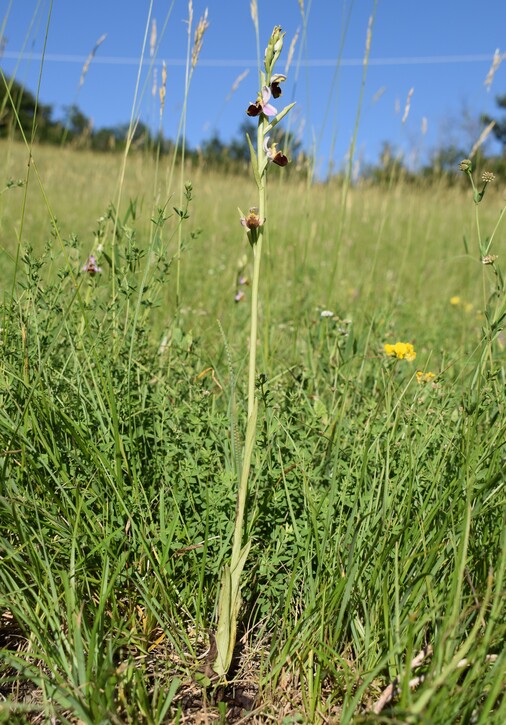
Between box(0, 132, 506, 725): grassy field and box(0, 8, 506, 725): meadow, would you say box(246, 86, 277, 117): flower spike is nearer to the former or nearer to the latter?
box(0, 8, 506, 725): meadow

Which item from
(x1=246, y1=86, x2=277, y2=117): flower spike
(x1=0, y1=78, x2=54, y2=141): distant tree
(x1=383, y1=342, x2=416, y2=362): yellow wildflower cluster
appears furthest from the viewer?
(x1=383, y1=342, x2=416, y2=362): yellow wildflower cluster

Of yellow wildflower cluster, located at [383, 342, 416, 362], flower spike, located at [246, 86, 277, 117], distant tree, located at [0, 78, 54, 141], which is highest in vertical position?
distant tree, located at [0, 78, 54, 141]

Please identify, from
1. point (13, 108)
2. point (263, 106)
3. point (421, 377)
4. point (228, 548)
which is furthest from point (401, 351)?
point (13, 108)

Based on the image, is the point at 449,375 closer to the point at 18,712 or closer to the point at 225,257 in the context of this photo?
the point at 18,712

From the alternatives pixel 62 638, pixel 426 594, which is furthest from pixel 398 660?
Result: pixel 62 638

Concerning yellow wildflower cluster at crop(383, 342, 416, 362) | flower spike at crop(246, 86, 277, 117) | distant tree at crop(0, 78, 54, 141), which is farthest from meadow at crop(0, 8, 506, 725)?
distant tree at crop(0, 78, 54, 141)

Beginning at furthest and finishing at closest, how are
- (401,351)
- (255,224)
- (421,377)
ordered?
(401,351) < (421,377) < (255,224)

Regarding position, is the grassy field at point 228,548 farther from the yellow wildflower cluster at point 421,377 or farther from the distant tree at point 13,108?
the distant tree at point 13,108

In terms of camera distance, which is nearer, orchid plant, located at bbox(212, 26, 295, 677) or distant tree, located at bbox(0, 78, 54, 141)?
orchid plant, located at bbox(212, 26, 295, 677)

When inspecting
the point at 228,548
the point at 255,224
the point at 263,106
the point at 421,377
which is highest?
the point at 263,106

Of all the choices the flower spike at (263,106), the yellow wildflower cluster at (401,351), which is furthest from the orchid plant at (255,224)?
the yellow wildflower cluster at (401,351)

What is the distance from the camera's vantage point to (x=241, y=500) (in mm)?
836

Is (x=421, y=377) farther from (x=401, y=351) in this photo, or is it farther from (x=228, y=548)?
(x=228, y=548)

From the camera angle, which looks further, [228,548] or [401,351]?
[401,351]
